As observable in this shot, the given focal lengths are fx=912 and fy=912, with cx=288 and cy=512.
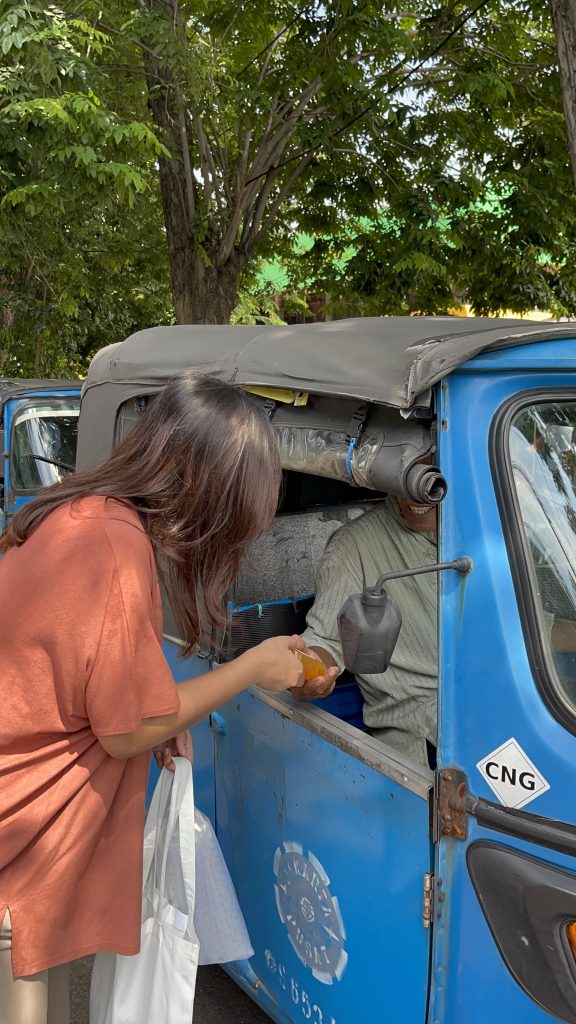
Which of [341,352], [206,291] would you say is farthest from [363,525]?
[206,291]

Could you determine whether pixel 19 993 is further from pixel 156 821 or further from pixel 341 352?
pixel 341 352

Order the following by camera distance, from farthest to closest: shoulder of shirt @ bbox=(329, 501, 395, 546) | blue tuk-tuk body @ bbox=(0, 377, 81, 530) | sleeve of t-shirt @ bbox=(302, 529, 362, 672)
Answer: blue tuk-tuk body @ bbox=(0, 377, 81, 530) → shoulder of shirt @ bbox=(329, 501, 395, 546) → sleeve of t-shirt @ bbox=(302, 529, 362, 672)

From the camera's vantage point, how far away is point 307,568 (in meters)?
3.36

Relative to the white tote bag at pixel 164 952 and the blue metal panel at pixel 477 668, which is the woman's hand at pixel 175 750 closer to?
the white tote bag at pixel 164 952

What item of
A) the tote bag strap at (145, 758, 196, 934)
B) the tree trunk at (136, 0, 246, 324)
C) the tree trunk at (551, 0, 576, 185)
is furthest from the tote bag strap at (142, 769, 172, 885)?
the tree trunk at (136, 0, 246, 324)

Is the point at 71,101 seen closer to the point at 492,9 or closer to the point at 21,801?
the point at 492,9

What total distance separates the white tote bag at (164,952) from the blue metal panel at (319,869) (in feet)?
1.11

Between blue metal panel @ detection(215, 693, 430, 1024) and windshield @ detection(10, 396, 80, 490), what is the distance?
465cm

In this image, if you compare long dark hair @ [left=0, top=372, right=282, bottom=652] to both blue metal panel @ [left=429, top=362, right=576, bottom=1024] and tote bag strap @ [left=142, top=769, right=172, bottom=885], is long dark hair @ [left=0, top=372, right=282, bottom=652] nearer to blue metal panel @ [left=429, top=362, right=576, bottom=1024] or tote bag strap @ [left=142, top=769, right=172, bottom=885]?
blue metal panel @ [left=429, top=362, right=576, bottom=1024]

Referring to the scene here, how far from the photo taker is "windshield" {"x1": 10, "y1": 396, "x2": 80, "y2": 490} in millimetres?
6805

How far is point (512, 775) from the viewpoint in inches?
62.2

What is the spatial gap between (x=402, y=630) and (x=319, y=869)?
0.74 meters

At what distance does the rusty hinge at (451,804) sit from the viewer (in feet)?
5.46

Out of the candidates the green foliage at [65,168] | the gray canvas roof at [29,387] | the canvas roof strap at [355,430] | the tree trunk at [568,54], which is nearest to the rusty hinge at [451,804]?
the canvas roof strap at [355,430]
